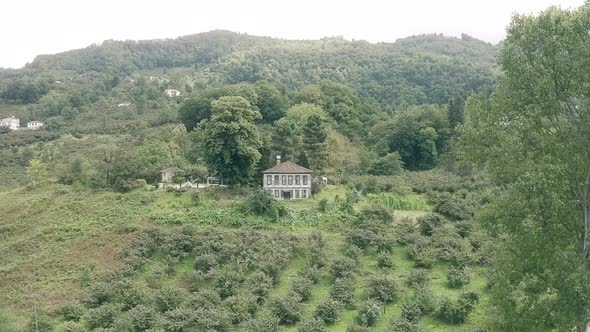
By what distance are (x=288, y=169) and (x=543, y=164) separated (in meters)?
26.9

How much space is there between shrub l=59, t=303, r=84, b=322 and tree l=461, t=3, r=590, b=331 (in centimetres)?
2028

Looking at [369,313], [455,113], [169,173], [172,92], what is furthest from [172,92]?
[369,313]

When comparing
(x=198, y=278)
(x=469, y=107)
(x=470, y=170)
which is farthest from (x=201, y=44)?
(x=469, y=107)

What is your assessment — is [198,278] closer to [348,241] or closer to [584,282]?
[348,241]

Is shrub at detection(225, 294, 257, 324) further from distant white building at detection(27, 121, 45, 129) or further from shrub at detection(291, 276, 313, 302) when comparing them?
distant white building at detection(27, 121, 45, 129)

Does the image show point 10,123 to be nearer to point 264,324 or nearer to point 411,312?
point 264,324

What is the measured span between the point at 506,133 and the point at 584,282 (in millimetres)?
3879

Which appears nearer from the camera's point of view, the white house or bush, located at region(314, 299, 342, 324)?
bush, located at region(314, 299, 342, 324)

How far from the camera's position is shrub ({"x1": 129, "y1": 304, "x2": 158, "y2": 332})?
2484cm

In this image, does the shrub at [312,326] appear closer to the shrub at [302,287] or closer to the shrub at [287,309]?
the shrub at [287,309]

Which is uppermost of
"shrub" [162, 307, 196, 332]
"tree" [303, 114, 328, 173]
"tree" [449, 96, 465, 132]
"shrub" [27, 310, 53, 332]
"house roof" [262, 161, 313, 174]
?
"tree" [449, 96, 465, 132]

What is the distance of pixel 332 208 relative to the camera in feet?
121

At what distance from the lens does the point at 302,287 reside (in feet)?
90.6

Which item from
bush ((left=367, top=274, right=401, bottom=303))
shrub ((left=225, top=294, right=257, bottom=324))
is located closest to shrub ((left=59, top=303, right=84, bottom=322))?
shrub ((left=225, top=294, right=257, bottom=324))
